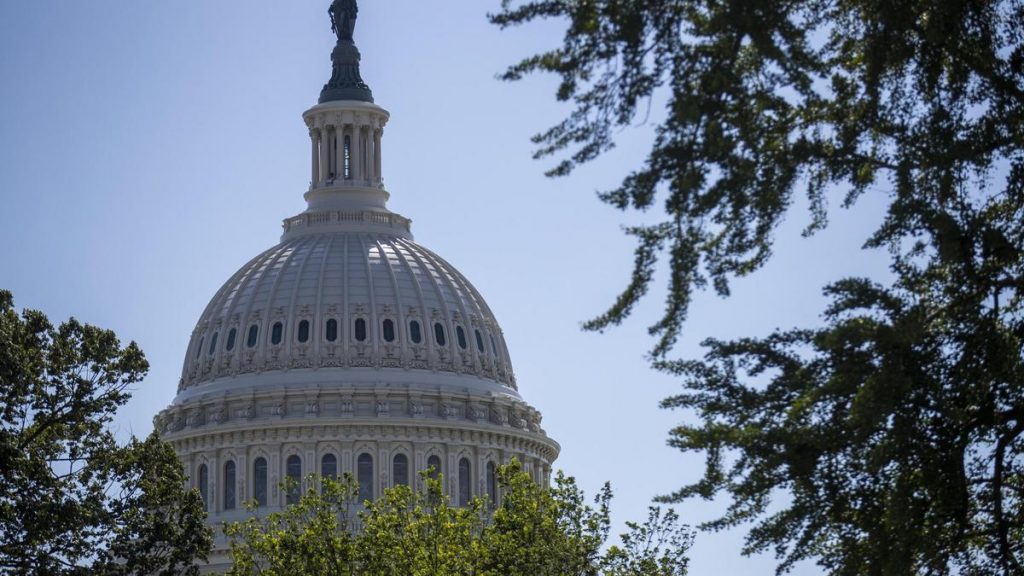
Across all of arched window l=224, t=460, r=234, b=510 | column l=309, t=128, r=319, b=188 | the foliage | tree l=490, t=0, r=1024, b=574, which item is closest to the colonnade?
column l=309, t=128, r=319, b=188

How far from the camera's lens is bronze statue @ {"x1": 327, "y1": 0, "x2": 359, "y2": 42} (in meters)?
162

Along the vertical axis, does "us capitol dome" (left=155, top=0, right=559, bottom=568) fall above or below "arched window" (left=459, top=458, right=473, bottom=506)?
above

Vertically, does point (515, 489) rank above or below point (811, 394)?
above

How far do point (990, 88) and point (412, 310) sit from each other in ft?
400

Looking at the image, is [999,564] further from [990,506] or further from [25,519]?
[25,519]

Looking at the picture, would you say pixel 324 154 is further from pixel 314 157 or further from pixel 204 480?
pixel 204 480

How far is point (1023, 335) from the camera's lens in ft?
71.2

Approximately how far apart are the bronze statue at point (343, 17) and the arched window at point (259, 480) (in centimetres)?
3752

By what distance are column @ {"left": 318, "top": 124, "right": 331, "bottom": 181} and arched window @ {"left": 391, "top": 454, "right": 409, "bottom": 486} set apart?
2449cm

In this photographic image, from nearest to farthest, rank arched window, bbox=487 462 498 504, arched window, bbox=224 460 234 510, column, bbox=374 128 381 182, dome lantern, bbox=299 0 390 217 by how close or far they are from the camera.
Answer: arched window, bbox=224 460 234 510 → arched window, bbox=487 462 498 504 → dome lantern, bbox=299 0 390 217 → column, bbox=374 128 381 182

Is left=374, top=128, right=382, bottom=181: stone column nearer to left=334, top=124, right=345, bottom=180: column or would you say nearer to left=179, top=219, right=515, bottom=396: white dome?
left=334, top=124, right=345, bottom=180: column

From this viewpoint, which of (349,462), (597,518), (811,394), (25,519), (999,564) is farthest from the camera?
(349,462)

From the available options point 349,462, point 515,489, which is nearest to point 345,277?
point 349,462

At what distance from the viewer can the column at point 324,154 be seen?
154 meters
